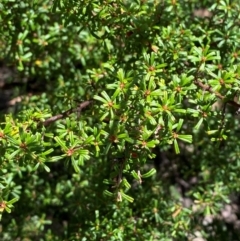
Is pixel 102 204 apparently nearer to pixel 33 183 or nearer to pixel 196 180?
pixel 33 183

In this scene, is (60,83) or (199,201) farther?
(60,83)

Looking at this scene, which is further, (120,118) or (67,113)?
(67,113)

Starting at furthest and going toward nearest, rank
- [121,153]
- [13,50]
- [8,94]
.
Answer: [8,94] < [13,50] < [121,153]

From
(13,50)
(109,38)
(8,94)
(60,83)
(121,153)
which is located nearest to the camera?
(121,153)

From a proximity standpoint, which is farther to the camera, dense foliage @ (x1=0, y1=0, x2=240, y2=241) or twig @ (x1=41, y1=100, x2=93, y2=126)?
twig @ (x1=41, y1=100, x2=93, y2=126)

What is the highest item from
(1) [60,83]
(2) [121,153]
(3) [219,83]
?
(3) [219,83]

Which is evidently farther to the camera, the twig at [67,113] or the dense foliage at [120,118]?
the twig at [67,113]

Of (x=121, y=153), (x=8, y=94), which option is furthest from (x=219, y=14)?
(x=8, y=94)

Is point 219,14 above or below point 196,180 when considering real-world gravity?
above
